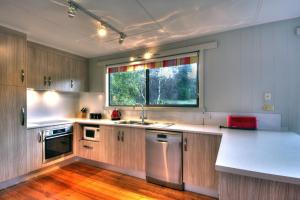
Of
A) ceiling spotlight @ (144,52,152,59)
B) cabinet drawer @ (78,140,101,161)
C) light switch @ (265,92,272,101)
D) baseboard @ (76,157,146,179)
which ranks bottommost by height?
baseboard @ (76,157,146,179)

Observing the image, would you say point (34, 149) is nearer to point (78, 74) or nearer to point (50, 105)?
point (50, 105)

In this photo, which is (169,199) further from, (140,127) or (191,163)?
(140,127)

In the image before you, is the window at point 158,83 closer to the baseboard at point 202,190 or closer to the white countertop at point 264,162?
the baseboard at point 202,190

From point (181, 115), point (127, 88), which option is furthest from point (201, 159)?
point (127, 88)

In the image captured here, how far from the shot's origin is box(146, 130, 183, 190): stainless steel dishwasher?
231 cm

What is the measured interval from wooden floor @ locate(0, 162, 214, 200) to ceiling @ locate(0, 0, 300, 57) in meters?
2.33

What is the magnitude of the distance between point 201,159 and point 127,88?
2.09 m

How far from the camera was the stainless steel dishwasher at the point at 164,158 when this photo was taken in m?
2.31

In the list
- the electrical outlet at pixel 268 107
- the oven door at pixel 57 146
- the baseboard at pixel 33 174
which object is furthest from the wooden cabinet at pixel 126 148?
the electrical outlet at pixel 268 107

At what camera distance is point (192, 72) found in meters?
2.81

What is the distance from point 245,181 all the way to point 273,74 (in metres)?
1.92

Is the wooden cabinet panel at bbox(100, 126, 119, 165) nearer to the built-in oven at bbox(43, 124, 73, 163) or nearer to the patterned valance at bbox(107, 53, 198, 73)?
the built-in oven at bbox(43, 124, 73, 163)

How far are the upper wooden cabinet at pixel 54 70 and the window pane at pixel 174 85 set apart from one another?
1.69 metres

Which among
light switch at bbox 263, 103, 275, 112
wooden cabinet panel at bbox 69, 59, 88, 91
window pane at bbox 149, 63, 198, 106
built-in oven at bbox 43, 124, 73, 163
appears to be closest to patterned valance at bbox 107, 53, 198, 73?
window pane at bbox 149, 63, 198, 106
